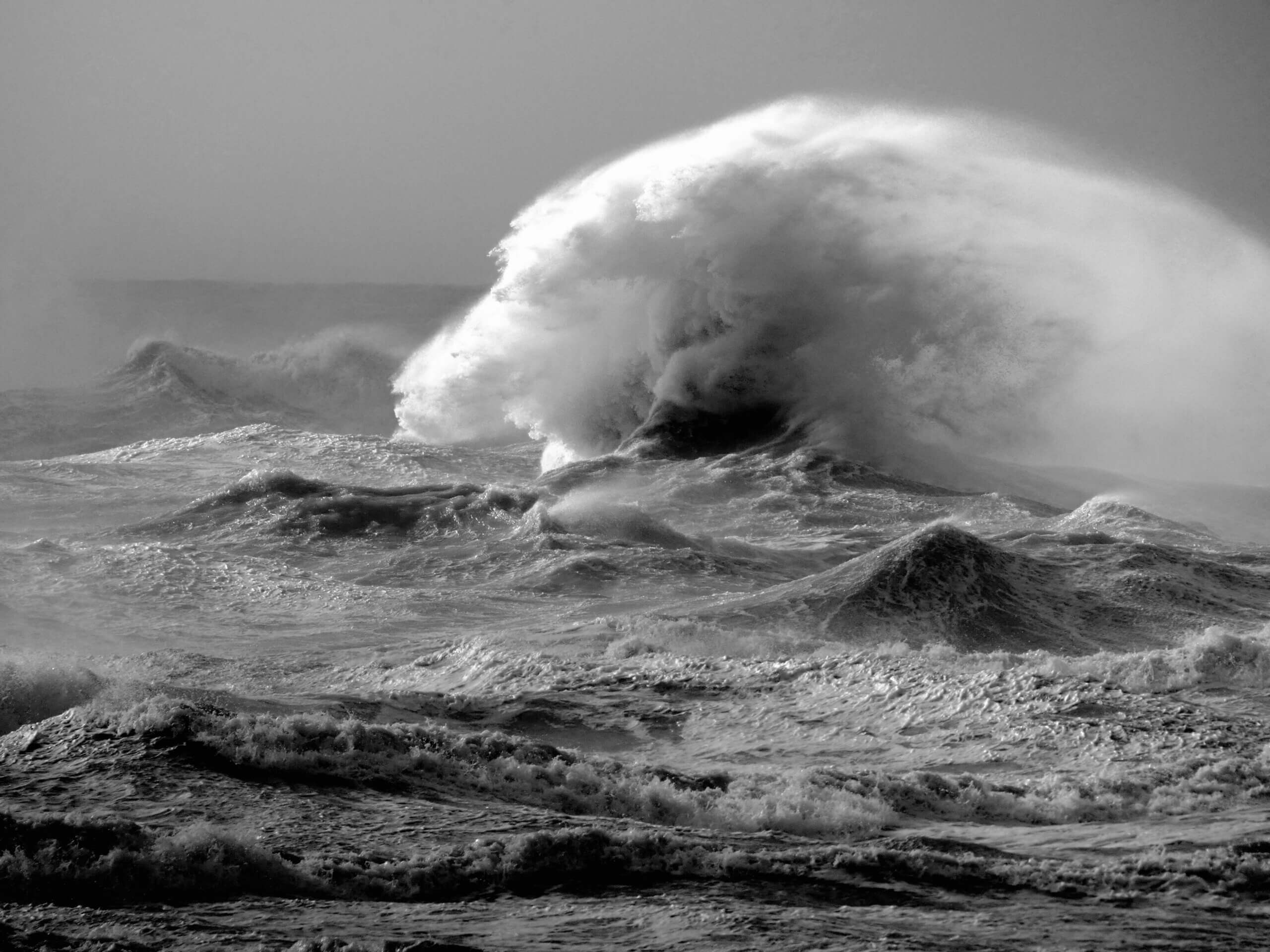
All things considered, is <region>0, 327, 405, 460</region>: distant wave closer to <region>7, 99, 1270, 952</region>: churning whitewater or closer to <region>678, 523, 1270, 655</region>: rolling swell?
<region>7, 99, 1270, 952</region>: churning whitewater

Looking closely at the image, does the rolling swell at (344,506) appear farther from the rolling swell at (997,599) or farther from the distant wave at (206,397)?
the distant wave at (206,397)

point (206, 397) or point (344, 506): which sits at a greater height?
point (206, 397)

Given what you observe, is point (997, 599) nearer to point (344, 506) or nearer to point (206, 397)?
point (344, 506)

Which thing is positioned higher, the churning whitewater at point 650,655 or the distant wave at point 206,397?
the distant wave at point 206,397

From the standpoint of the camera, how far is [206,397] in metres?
39.2

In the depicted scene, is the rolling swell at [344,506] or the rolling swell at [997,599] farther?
the rolling swell at [344,506]

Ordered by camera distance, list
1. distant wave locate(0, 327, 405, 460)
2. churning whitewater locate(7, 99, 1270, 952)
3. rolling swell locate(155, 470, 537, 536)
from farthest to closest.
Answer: distant wave locate(0, 327, 405, 460)
rolling swell locate(155, 470, 537, 536)
churning whitewater locate(7, 99, 1270, 952)

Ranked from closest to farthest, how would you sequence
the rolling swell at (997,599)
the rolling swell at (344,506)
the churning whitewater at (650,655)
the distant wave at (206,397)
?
1. the churning whitewater at (650,655)
2. the rolling swell at (997,599)
3. the rolling swell at (344,506)
4. the distant wave at (206,397)

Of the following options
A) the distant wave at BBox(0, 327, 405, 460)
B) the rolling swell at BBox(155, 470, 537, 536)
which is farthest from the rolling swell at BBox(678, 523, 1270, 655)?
the distant wave at BBox(0, 327, 405, 460)


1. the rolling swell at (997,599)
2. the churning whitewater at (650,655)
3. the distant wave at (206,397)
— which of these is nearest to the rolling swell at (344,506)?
the churning whitewater at (650,655)

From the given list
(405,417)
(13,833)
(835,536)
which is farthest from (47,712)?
(405,417)

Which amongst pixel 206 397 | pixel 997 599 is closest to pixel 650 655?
pixel 997 599

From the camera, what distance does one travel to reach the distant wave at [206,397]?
34594 millimetres

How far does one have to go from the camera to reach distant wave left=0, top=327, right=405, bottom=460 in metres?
34.6
